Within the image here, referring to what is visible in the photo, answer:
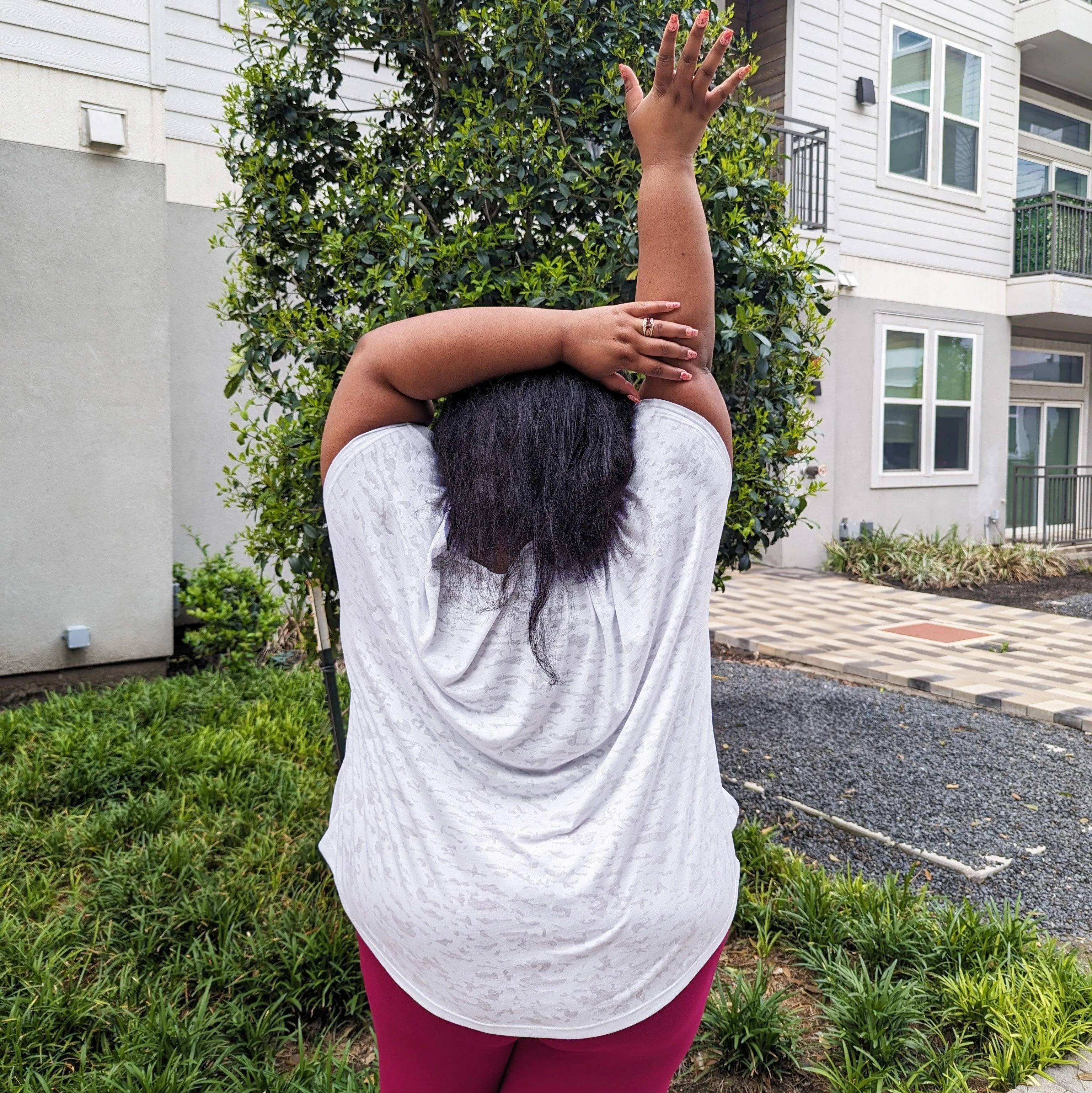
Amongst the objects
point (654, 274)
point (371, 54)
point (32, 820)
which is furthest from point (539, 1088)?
point (371, 54)

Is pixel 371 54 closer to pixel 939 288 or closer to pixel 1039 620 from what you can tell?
pixel 1039 620

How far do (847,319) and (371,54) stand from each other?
6826 mm

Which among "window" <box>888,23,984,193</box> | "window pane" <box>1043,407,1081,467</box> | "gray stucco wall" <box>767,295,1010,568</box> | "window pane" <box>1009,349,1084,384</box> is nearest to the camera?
"gray stucco wall" <box>767,295,1010,568</box>

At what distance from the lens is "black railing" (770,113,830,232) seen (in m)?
10.7

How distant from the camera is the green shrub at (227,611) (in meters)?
5.89

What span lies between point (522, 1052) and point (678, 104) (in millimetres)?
1230

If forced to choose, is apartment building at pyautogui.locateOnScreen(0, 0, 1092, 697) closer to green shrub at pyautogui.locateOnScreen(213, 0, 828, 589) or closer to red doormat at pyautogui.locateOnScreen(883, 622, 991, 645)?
green shrub at pyautogui.locateOnScreen(213, 0, 828, 589)

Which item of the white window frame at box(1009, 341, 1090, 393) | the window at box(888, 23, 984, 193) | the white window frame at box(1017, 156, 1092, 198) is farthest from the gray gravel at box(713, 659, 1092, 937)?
the white window frame at box(1017, 156, 1092, 198)

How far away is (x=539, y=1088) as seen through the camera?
3.97 ft

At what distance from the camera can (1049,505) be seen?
1458 centimetres

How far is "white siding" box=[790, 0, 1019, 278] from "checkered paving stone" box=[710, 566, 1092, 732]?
4530 millimetres

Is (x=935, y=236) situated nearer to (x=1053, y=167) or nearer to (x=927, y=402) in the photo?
(x=927, y=402)

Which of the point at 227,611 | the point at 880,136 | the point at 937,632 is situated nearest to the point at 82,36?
the point at 227,611

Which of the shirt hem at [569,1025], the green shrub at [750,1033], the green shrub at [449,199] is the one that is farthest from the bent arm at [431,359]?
the green shrub at [750,1033]
